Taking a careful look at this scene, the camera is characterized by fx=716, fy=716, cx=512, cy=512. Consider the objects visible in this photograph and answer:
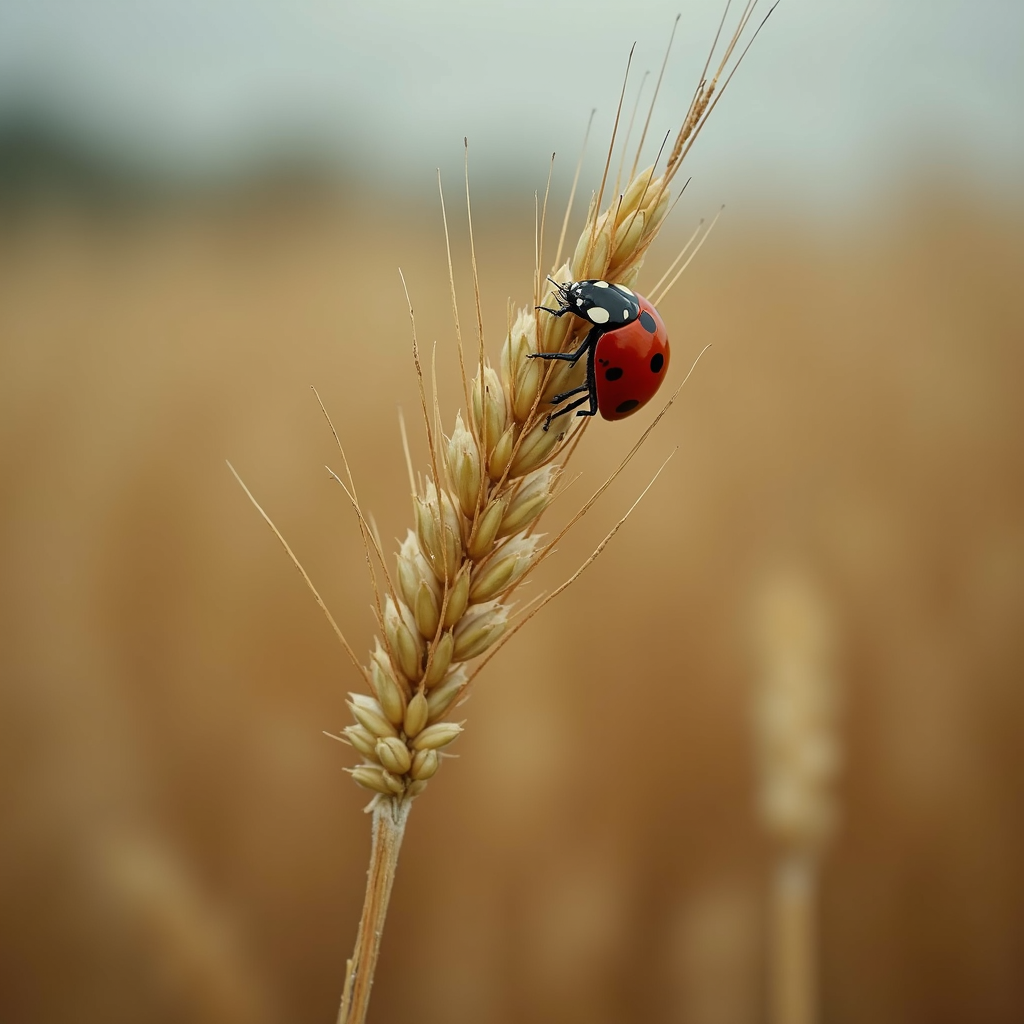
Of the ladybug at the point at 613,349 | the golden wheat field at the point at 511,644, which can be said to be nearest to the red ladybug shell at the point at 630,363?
the ladybug at the point at 613,349

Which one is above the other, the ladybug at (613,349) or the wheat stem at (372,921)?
the ladybug at (613,349)

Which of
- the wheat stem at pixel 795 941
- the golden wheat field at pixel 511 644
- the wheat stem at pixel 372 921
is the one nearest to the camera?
the wheat stem at pixel 372 921

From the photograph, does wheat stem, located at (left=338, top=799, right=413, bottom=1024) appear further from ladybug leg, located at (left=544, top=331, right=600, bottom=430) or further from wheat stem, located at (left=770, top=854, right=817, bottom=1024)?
wheat stem, located at (left=770, top=854, right=817, bottom=1024)

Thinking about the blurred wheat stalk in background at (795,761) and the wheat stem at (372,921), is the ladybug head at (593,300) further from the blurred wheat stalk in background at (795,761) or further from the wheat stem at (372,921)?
the blurred wheat stalk in background at (795,761)

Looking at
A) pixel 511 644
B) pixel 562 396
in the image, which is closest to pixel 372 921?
pixel 562 396

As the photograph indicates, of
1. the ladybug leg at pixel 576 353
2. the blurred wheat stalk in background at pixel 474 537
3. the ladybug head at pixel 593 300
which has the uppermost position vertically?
the ladybug head at pixel 593 300

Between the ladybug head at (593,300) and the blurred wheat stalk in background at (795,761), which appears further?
the blurred wheat stalk in background at (795,761)

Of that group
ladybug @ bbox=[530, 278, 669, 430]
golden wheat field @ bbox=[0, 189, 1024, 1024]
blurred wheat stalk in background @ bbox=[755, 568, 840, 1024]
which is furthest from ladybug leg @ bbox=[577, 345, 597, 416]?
golden wheat field @ bbox=[0, 189, 1024, 1024]

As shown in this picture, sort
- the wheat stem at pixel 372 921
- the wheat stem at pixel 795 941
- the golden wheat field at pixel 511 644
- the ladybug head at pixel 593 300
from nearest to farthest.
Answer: the wheat stem at pixel 372 921, the ladybug head at pixel 593 300, the wheat stem at pixel 795 941, the golden wheat field at pixel 511 644
